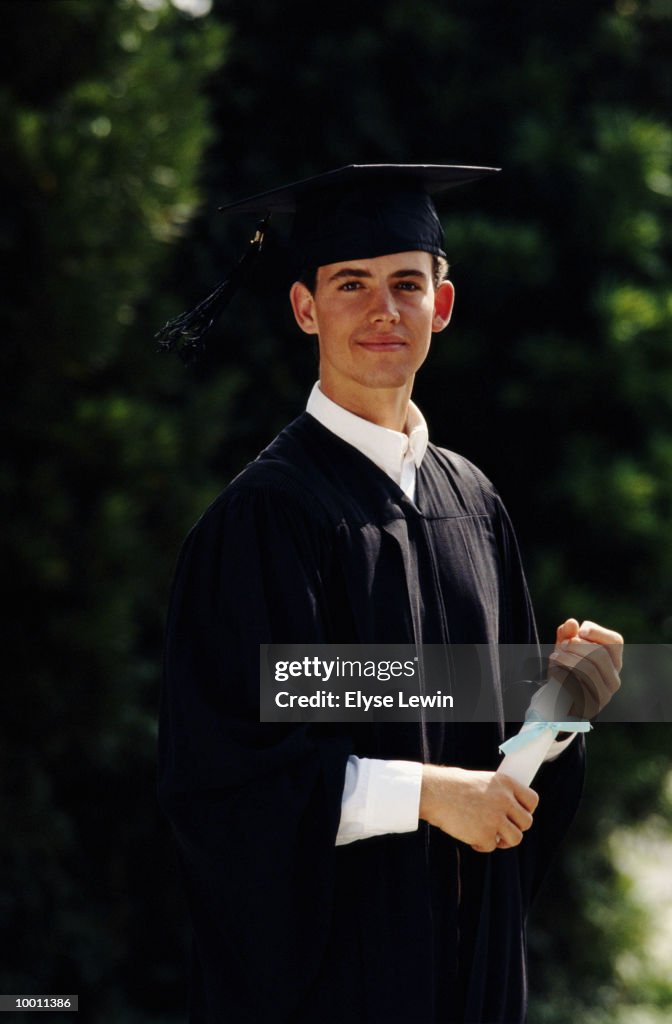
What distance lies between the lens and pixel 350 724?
1.97m

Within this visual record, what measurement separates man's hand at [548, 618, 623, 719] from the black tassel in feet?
2.56

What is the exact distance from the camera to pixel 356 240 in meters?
2.11

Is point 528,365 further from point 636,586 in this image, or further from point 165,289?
point 165,289

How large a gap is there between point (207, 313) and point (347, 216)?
31 centimetres

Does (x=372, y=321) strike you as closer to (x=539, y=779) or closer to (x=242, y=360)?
(x=539, y=779)

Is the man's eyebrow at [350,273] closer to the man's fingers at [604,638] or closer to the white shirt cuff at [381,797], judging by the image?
the man's fingers at [604,638]

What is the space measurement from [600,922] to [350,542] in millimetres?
3404

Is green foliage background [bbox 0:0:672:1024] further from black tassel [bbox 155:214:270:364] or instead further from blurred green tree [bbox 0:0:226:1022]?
black tassel [bbox 155:214:270:364]

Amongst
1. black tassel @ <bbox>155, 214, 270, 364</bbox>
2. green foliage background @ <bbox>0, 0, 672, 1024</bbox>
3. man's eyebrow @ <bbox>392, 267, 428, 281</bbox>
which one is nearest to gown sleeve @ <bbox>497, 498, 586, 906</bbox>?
man's eyebrow @ <bbox>392, 267, 428, 281</bbox>

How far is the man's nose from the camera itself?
81.3 inches

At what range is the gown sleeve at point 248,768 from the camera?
188 centimetres

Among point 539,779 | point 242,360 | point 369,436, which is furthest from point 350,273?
point 242,360

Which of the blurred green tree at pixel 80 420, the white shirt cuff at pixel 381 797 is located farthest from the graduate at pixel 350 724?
the blurred green tree at pixel 80 420

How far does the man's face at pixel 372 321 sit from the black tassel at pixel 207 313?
179 millimetres
